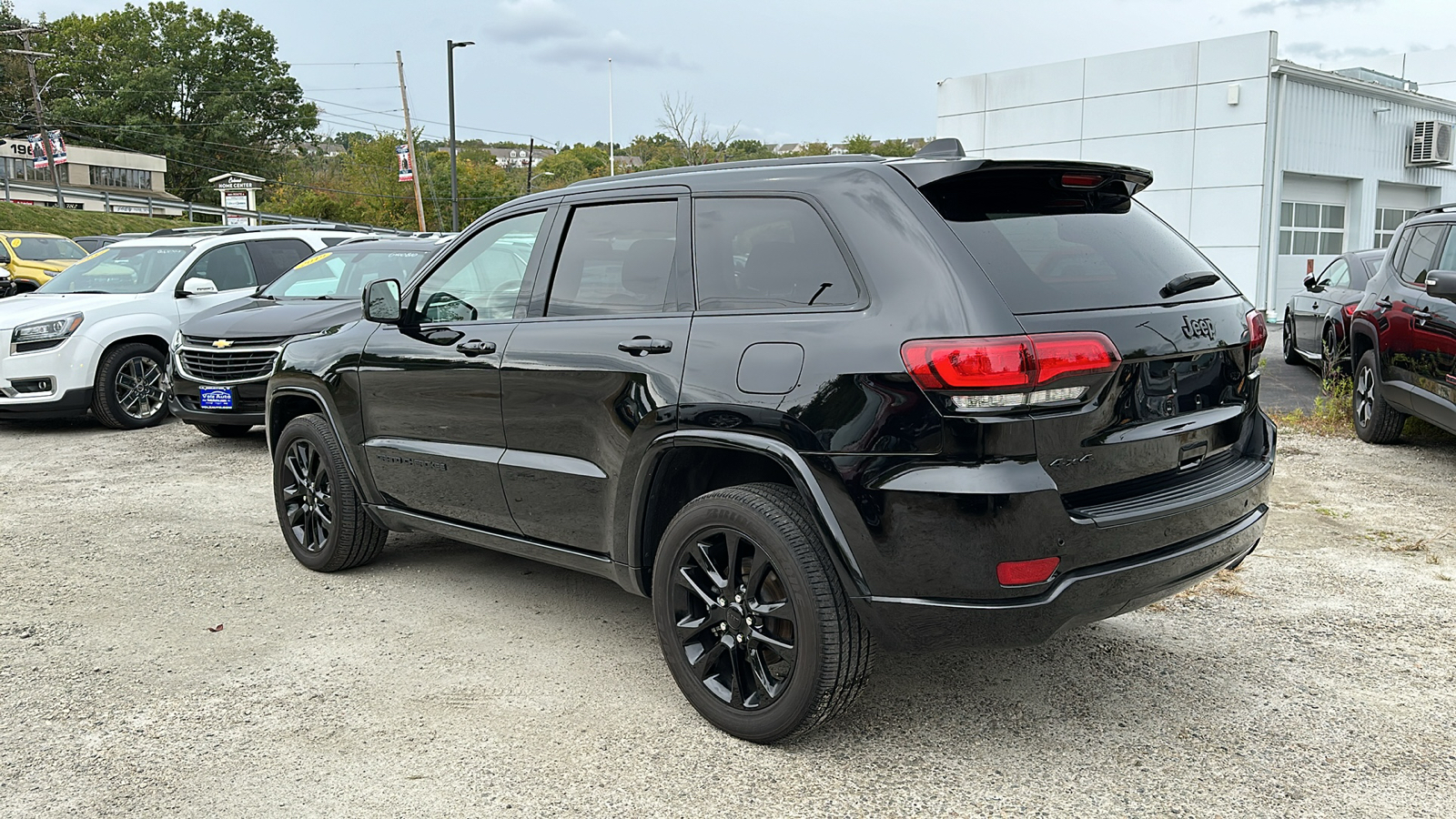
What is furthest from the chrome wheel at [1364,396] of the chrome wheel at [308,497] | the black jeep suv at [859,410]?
the chrome wheel at [308,497]

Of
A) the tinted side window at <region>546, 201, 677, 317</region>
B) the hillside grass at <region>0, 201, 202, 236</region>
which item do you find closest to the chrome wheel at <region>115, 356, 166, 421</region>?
the tinted side window at <region>546, 201, 677, 317</region>

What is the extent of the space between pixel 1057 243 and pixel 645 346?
1.33 m

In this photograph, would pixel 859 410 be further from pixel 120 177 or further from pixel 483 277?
pixel 120 177

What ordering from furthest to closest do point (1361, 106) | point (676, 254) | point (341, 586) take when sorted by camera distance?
point (1361, 106)
point (341, 586)
point (676, 254)

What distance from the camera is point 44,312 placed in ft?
33.5

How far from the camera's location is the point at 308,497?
5562mm

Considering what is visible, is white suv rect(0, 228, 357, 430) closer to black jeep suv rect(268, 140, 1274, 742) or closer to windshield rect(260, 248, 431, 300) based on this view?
windshield rect(260, 248, 431, 300)

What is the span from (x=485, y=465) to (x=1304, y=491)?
5131 mm

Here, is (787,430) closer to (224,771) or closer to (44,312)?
(224,771)

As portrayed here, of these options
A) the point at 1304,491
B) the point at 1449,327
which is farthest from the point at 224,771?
the point at 1449,327

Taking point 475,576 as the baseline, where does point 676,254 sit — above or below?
above

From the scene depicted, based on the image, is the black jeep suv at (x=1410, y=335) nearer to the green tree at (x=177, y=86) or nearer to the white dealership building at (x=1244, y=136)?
the white dealership building at (x=1244, y=136)

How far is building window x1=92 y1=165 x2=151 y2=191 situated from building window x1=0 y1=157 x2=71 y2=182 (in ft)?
5.24

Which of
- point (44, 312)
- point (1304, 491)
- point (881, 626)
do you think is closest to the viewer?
point (881, 626)
